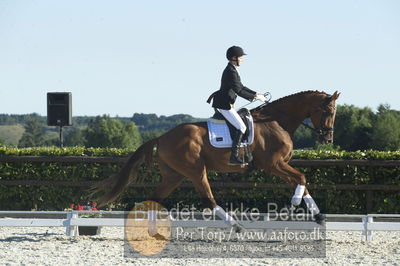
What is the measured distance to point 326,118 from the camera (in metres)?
8.80

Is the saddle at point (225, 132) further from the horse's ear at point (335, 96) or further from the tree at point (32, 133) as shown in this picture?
the tree at point (32, 133)

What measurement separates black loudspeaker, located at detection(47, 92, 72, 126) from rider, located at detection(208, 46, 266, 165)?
578cm

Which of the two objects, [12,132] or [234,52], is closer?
[234,52]

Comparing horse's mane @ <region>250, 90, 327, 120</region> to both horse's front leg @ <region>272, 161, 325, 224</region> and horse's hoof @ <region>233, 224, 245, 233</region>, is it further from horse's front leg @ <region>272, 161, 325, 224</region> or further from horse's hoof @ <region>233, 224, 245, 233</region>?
horse's hoof @ <region>233, 224, 245, 233</region>

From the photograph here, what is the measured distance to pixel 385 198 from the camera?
1191cm

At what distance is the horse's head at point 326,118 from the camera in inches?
345

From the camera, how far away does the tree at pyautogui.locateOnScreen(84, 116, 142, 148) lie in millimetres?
97312

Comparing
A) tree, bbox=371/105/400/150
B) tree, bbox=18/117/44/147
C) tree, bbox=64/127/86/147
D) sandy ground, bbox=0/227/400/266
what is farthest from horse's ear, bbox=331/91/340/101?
tree, bbox=18/117/44/147

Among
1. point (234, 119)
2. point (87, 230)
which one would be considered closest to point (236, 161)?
point (234, 119)

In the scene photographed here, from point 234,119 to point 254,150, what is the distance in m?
0.51

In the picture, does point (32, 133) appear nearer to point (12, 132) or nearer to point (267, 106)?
point (12, 132)

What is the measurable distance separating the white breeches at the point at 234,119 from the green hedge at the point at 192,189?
11.7 feet

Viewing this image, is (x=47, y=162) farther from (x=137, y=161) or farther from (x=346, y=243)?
(x=346, y=243)

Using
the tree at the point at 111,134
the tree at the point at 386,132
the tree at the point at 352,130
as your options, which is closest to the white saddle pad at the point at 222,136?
the tree at the point at 352,130
